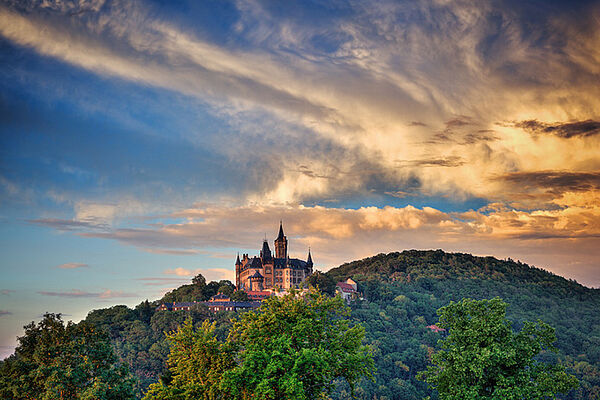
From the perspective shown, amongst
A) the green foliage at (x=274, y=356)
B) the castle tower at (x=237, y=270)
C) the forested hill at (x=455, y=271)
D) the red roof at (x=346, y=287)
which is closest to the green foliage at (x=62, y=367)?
the green foliage at (x=274, y=356)

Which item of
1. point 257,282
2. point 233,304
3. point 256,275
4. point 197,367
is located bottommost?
point 197,367

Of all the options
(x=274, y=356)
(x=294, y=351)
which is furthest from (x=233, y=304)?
(x=294, y=351)

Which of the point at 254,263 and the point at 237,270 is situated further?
the point at 237,270

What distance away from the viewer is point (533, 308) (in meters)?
153

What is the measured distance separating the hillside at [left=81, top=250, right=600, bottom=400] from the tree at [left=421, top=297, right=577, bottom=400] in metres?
41.4

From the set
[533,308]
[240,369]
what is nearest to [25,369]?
[240,369]

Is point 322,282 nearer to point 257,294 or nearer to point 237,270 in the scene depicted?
point 257,294

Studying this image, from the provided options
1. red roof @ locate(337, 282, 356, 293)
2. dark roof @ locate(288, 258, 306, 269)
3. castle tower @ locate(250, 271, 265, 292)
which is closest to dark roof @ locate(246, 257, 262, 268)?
castle tower @ locate(250, 271, 265, 292)

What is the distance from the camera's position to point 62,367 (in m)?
27.0

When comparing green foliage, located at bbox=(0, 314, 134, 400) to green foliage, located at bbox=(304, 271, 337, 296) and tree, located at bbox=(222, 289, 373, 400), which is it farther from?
green foliage, located at bbox=(304, 271, 337, 296)

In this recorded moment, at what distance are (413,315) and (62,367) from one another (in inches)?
4474

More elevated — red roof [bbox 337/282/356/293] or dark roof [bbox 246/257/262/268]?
dark roof [bbox 246/257/262/268]

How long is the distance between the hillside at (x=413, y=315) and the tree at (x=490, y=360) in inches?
1630

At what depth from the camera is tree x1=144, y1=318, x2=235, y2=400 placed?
981 inches
